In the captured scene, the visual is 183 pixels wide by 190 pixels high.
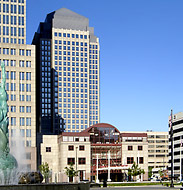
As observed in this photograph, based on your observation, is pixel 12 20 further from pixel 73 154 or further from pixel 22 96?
pixel 73 154

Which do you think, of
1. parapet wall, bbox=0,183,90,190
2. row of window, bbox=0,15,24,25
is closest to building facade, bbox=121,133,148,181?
row of window, bbox=0,15,24,25

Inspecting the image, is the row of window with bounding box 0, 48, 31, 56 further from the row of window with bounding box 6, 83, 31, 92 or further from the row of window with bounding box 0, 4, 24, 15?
the row of window with bounding box 0, 4, 24, 15

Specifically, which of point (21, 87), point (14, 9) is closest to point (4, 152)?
point (21, 87)

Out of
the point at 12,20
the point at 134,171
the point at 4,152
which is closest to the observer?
the point at 4,152

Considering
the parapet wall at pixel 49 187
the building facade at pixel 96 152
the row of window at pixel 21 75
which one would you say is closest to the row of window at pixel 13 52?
the row of window at pixel 21 75

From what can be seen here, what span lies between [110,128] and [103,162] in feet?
33.6

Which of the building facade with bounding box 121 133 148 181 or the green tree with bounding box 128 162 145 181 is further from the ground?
the building facade with bounding box 121 133 148 181

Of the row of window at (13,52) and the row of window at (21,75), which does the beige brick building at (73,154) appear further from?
the row of window at (13,52)

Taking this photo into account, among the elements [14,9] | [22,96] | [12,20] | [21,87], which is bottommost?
[22,96]

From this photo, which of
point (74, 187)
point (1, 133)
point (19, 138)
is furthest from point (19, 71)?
point (74, 187)

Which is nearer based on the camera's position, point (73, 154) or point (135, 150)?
point (73, 154)

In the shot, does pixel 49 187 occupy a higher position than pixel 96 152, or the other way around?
pixel 49 187

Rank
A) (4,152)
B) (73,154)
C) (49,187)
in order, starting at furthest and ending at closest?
(73,154) < (4,152) < (49,187)

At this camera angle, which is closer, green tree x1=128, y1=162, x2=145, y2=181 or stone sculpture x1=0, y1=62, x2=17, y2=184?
stone sculpture x1=0, y1=62, x2=17, y2=184
